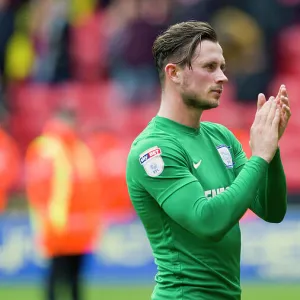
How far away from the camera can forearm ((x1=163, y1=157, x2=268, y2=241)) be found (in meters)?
3.62

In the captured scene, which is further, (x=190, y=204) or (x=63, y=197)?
(x=63, y=197)

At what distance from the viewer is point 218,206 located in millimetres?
3629

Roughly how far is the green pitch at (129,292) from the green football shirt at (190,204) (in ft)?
17.8

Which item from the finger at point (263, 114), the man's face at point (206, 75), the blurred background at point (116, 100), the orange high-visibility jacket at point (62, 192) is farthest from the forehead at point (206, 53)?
the blurred background at point (116, 100)

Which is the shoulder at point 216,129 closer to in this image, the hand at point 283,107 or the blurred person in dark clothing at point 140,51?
the hand at point 283,107

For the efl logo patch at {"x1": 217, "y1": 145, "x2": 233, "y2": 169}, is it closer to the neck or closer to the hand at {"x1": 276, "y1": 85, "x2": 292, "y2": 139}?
the neck

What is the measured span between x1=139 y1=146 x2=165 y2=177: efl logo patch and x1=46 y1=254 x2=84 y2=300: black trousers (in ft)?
16.6

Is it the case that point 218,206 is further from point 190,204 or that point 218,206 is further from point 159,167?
point 159,167

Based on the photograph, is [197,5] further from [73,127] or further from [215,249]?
[215,249]

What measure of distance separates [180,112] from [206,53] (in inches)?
10.8

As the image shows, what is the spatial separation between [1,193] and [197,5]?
177 inches

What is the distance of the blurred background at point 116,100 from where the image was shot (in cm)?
1013

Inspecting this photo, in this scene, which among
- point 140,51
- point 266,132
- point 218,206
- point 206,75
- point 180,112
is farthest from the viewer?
point 140,51

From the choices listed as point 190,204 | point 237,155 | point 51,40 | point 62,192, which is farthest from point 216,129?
point 51,40
